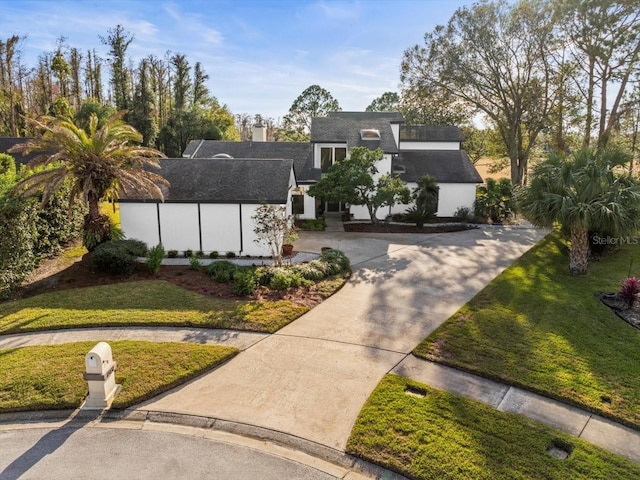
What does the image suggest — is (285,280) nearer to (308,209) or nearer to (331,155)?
(308,209)

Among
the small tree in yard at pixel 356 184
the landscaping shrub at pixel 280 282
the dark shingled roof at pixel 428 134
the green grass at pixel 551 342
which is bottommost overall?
the green grass at pixel 551 342

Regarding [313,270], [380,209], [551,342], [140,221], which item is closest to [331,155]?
[380,209]

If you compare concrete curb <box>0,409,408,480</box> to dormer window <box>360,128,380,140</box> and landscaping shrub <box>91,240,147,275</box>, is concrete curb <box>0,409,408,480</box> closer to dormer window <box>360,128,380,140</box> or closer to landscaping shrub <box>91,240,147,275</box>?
landscaping shrub <box>91,240,147,275</box>

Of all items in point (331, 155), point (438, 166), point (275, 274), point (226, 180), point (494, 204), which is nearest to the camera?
point (275, 274)

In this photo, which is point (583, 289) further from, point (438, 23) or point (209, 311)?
point (438, 23)

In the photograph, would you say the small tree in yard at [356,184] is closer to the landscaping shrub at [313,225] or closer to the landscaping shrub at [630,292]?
the landscaping shrub at [313,225]

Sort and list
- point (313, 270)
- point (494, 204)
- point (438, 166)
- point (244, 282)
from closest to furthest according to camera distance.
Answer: point (244, 282), point (313, 270), point (494, 204), point (438, 166)

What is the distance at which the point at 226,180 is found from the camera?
17.3m

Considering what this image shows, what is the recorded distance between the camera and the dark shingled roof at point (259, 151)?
27.1 metres

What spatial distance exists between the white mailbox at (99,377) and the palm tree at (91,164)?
8040 mm

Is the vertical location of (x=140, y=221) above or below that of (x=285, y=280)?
above

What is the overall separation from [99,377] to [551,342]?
31.9ft

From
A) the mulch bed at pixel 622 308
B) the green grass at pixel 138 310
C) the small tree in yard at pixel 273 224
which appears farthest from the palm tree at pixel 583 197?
the green grass at pixel 138 310

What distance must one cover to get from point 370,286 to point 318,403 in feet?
22.3
